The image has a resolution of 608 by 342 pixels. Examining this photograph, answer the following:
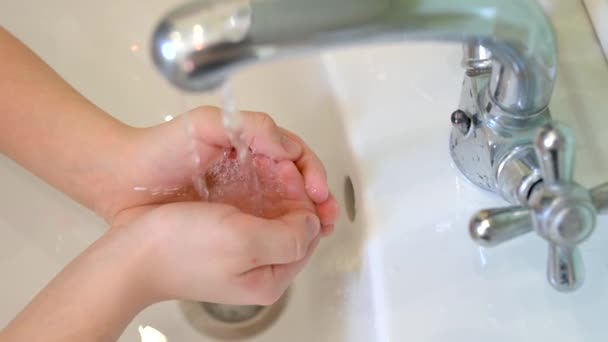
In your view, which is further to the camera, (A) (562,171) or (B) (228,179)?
(B) (228,179)

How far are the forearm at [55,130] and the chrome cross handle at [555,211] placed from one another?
0.28m

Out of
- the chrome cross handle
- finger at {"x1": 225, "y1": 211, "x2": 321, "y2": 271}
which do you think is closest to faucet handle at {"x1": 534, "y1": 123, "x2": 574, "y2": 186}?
the chrome cross handle

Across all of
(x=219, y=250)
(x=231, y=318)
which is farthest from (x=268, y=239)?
(x=231, y=318)

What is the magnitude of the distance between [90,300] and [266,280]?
10 cm

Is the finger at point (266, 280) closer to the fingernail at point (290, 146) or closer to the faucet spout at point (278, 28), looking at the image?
the fingernail at point (290, 146)

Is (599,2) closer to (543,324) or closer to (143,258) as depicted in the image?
(543,324)

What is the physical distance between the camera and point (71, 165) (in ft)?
1.46

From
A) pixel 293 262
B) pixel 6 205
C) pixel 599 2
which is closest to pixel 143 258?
pixel 293 262

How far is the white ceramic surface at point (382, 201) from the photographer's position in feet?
1.07

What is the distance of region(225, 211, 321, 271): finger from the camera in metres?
0.35

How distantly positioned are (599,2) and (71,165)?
37 centimetres

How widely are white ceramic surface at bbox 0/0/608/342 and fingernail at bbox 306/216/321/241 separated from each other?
28mm

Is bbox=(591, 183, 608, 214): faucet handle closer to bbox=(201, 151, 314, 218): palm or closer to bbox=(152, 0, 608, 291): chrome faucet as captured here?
bbox=(152, 0, 608, 291): chrome faucet

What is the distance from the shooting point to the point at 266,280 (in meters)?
0.37
